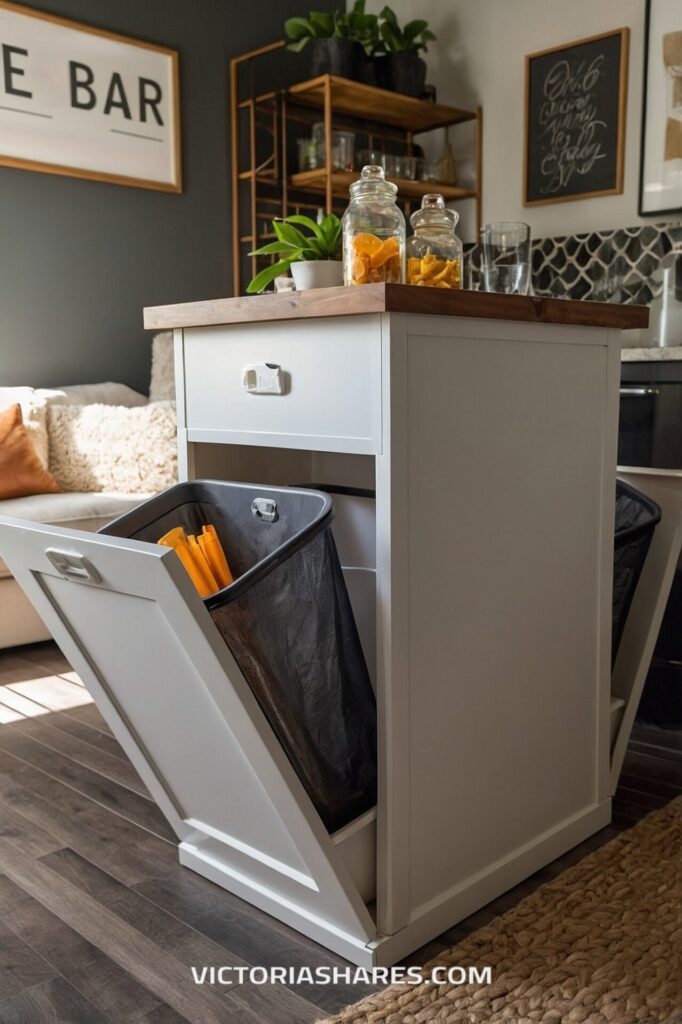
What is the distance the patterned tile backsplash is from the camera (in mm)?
3418

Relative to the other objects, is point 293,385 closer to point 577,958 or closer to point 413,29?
point 577,958

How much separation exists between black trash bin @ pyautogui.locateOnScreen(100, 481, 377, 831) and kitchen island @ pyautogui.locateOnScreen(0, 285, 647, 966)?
0.14ft

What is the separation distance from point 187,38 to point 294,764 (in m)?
3.49

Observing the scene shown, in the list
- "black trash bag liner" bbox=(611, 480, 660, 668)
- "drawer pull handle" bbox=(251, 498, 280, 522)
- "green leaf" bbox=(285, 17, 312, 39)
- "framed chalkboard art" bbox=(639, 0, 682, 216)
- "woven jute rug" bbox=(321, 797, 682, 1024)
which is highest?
"green leaf" bbox=(285, 17, 312, 39)

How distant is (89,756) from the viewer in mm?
2186

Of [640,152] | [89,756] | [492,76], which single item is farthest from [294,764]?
[492,76]

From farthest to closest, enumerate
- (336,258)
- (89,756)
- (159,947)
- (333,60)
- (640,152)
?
(333,60) < (640,152) < (89,756) < (336,258) < (159,947)

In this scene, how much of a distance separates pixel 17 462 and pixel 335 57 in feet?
6.48

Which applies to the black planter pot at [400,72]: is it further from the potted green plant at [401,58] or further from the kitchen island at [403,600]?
the kitchen island at [403,600]

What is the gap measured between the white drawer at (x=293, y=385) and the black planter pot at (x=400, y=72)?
2.69m

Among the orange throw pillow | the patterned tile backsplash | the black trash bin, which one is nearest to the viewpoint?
the black trash bin

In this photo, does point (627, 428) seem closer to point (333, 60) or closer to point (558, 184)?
point (558, 184)

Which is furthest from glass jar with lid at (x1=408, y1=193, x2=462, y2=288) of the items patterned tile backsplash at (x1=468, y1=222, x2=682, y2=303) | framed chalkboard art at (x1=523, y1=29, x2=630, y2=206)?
framed chalkboard art at (x1=523, y1=29, x2=630, y2=206)

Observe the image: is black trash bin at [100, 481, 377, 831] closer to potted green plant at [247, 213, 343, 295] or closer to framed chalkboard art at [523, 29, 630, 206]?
potted green plant at [247, 213, 343, 295]
